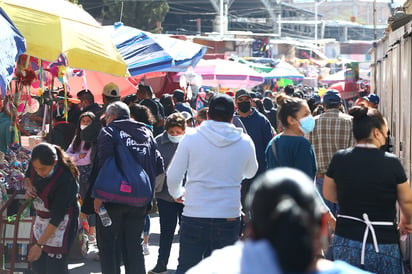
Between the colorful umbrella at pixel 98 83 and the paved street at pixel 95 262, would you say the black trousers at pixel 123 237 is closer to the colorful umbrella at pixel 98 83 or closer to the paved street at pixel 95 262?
the paved street at pixel 95 262

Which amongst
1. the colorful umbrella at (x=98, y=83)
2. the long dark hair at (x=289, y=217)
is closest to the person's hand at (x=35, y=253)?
the long dark hair at (x=289, y=217)

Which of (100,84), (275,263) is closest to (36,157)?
(275,263)

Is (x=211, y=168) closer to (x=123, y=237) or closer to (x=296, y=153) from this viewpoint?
(x=296, y=153)

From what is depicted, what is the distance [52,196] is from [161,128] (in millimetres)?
4623

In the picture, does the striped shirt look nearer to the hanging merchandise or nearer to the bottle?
the bottle

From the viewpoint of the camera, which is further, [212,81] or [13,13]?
[212,81]

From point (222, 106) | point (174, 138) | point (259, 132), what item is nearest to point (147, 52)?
point (259, 132)

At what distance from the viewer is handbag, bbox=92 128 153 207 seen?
6105mm

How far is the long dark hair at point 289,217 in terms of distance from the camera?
6.32ft

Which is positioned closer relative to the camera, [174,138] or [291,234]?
[291,234]

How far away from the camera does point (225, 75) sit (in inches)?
854

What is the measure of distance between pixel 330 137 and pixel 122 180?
106 inches

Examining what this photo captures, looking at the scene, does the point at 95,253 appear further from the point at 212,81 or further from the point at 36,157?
the point at 212,81

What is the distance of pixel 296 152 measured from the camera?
18.7 feet
